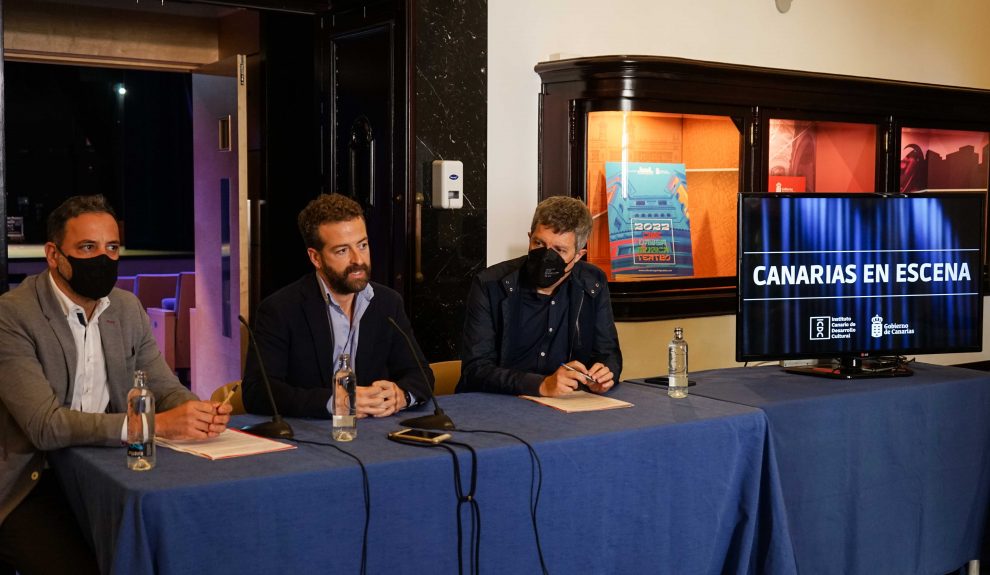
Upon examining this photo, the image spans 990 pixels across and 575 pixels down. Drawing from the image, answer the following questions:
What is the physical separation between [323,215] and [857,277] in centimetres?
211

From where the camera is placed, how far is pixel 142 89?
12.9 meters

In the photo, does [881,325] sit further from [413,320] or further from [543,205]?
[413,320]

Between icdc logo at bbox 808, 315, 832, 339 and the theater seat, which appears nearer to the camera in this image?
icdc logo at bbox 808, 315, 832, 339

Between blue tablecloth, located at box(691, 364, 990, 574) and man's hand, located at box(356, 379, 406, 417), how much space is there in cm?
113

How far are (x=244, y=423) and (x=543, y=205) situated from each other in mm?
1376

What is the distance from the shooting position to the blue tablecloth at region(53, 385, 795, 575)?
8.05 feet

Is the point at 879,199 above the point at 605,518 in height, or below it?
above

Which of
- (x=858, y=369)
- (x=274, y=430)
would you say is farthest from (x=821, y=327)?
(x=274, y=430)

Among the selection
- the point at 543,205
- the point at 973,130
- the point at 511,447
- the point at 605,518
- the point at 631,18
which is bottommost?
the point at 605,518

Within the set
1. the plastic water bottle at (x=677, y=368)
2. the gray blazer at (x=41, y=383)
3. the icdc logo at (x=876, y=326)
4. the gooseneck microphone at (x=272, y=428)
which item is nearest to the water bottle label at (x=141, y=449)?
the gray blazer at (x=41, y=383)

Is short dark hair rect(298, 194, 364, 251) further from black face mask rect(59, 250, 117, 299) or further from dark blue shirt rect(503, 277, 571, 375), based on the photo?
dark blue shirt rect(503, 277, 571, 375)

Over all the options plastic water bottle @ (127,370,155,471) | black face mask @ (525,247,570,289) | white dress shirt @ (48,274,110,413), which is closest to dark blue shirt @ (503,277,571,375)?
black face mask @ (525,247,570,289)

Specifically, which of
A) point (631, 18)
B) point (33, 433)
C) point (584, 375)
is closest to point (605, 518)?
point (584, 375)

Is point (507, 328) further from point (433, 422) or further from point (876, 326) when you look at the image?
point (876, 326)
